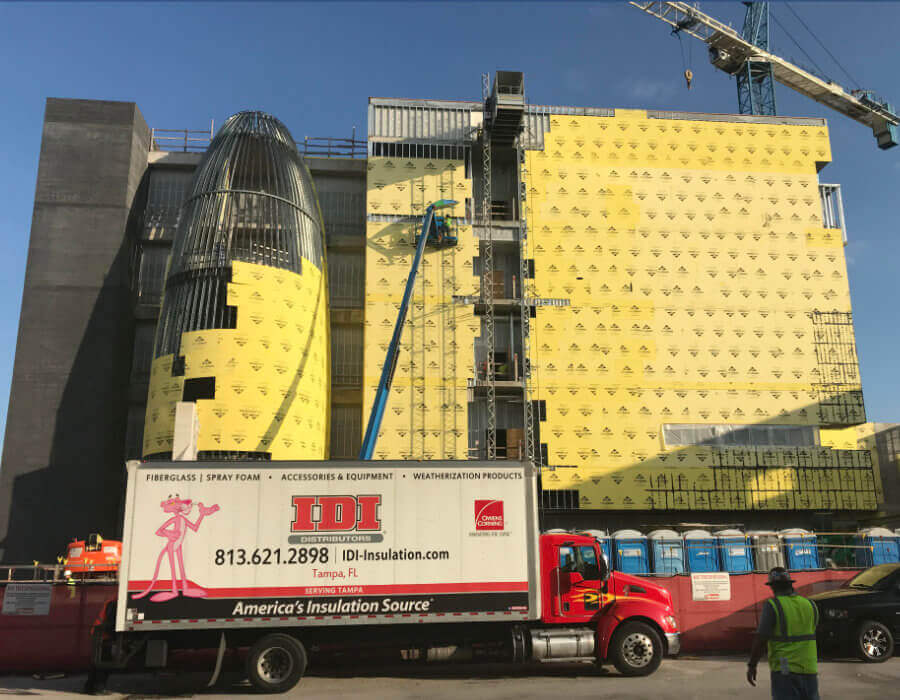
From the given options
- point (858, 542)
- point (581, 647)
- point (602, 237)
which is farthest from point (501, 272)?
point (581, 647)

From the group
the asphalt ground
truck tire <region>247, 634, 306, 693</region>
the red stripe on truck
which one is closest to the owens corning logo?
the red stripe on truck

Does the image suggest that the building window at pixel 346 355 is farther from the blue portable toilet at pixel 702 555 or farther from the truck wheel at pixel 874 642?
the truck wheel at pixel 874 642

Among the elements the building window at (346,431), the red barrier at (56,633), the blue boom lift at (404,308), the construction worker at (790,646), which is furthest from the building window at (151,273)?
the construction worker at (790,646)

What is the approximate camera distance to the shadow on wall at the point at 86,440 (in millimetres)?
35281

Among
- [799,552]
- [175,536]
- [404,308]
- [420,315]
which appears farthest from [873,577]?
[420,315]

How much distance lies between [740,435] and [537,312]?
12111mm

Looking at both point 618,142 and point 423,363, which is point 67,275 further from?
point 618,142

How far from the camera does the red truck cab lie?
47.9ft

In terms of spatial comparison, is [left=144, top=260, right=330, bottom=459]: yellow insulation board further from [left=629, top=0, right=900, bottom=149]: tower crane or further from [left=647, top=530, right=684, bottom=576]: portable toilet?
[left=629, top=0, right=900, bottom=149]: tower crane

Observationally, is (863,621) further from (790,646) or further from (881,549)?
(790,646)

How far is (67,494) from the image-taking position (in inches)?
1414

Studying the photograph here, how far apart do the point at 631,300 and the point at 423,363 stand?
11.5 m

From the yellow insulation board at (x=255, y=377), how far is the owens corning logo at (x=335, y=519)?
17677 millimetres

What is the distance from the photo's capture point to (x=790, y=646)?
7.19m
